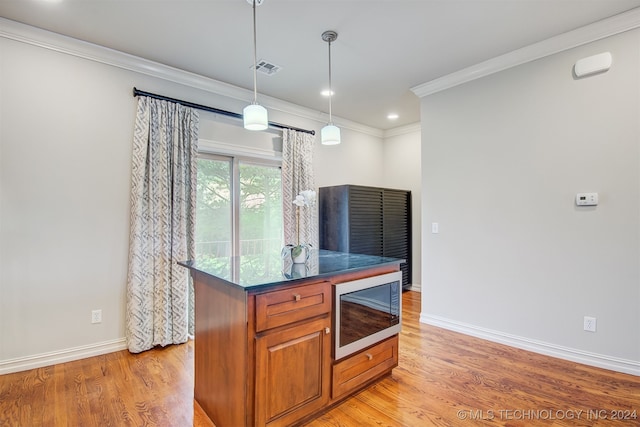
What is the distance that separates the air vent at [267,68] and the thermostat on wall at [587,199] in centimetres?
297

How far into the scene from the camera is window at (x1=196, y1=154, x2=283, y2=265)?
11.5 feet

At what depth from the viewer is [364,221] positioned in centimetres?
438

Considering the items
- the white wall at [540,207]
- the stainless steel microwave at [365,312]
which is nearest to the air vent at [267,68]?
the white wall at [540,207]

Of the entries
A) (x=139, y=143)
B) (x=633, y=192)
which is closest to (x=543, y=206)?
(x=633, y=192)

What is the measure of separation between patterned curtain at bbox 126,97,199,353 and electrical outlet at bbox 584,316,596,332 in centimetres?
356

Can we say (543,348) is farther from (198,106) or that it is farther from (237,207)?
(198,106)

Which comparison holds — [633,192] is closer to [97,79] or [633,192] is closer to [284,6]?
[284,6]

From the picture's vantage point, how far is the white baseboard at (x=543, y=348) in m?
2.44

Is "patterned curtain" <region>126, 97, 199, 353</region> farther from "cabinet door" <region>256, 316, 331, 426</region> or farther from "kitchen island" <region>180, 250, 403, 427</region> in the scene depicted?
"cabinet door" <region>256, 316, 331, 426</region>

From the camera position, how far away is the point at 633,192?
2.39 meters

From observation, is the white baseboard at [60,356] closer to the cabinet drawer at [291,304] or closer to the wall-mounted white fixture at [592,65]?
the cabinet drawer at [291,304]

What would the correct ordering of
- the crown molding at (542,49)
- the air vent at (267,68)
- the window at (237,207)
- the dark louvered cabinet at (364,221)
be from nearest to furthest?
the crown molding at (542,49) < the air vent at (267,68) < the window at (237,207) < the dark louvered cabinet at (364,221)

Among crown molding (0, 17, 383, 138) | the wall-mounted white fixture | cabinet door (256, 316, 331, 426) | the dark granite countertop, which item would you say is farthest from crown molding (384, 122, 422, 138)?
cabinet door (256, 316, 331, 426)

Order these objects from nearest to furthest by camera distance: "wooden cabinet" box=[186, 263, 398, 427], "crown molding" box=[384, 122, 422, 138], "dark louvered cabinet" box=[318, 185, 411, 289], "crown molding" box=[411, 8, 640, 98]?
1. "wooden cabinet" box=[186, 263, 398, 427]
2. "crown molding" box=[411, 8, 640, 98]
3. "dark louvered cabinet" box=[318, 185, 411, 289]
4. "crown molding" box=[384, 122, 422, 138]
